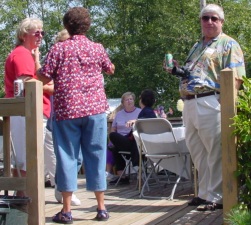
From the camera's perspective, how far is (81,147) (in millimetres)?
4207

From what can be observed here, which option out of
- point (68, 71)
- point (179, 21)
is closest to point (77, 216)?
point (68, 71)

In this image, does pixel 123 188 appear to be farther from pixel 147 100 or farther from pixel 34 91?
pixel 34 91

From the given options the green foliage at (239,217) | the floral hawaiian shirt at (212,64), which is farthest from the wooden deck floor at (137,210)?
the floral hawaiian shirt at (212,64)

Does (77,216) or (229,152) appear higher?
(229,152)

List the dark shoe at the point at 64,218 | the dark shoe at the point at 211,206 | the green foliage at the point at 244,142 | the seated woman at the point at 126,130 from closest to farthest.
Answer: the green foliage at the point at 244,142
the dark shoe at the point at 64,218
the dark shoe at the point at 211,206
the seated woman at the point at 126,130

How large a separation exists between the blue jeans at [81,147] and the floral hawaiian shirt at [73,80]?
7 cm

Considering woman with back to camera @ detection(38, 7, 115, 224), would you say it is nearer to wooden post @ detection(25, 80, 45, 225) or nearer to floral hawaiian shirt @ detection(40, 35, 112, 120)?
floral hawaiian shirt @ detection(40, 35, 112, 120)

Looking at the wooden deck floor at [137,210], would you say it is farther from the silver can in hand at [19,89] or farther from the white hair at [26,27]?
the white hair at [26,27]

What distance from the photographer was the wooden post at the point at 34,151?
3551 mm

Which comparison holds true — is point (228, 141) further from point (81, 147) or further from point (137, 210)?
point (137, 210)

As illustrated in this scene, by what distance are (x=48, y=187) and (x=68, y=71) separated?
3.17 metres

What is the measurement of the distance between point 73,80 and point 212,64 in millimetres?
1104

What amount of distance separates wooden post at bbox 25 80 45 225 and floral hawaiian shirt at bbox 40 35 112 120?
1.41ft

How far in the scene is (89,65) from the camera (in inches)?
161
